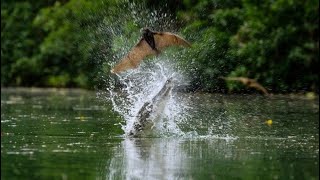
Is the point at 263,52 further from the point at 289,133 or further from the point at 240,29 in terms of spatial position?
the point at 289,133

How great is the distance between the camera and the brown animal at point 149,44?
14.6m

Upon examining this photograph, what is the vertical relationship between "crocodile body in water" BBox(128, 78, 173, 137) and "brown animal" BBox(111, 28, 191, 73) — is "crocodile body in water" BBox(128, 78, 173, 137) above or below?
below

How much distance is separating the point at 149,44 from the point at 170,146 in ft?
10.5

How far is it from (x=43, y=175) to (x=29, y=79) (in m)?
27.2

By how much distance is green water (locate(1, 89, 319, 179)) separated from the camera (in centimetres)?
971

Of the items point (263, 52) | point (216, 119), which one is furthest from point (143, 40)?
point (263, 52)

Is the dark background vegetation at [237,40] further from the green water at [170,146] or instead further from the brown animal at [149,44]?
the brown animal at [149,44]

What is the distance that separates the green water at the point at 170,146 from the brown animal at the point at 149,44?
105 centimetres

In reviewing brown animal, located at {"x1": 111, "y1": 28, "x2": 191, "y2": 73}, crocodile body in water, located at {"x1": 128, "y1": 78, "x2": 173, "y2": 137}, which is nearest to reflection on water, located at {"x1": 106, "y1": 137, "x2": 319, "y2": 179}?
crocodile body in water, located at {"x1": 128, "y1": 78, "x2": 173, "y2": 137}

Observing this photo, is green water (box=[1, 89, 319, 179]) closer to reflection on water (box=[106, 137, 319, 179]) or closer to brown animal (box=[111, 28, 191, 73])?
reflection on water (box=[106, 137, 319, 179])

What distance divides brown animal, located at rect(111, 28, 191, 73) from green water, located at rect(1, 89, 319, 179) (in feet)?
3.44

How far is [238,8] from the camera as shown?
26.4 m

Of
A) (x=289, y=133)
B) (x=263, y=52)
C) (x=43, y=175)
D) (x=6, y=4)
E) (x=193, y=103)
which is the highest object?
(x=6, y=4)

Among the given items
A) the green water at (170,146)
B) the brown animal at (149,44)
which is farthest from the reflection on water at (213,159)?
the brown animal at (149,44)
